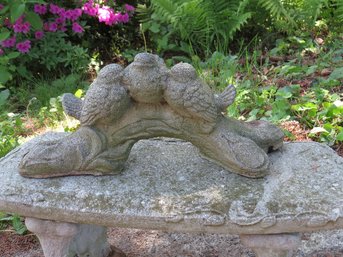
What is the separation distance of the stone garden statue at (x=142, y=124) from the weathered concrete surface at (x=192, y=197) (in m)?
0.06

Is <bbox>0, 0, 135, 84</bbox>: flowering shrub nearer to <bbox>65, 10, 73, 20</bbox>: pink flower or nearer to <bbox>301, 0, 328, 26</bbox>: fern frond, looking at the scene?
<bbox>65, 10, 73, 20</bbox>: pink flower

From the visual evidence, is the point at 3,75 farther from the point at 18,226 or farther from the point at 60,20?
the point at 18,226

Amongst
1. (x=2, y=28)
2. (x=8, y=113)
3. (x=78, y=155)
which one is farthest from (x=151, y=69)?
(x=2, y=28)

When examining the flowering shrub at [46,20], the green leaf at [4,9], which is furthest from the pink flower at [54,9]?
the green leaf at [4,9]

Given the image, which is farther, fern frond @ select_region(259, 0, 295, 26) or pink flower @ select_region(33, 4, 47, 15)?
pink flower @ select_region(33, 4, 47, 15)

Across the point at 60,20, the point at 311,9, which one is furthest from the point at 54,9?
the point at 311,9

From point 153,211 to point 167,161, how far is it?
0.35m

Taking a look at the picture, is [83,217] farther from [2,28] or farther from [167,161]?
[2,28]

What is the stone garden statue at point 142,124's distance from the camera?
197cm

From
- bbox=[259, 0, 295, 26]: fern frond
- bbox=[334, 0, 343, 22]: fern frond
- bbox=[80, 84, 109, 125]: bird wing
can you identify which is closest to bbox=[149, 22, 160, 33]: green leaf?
bbox=[259, 0, 295, 26]: fern frond

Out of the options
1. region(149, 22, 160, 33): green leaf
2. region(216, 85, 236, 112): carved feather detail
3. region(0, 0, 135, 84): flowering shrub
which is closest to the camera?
region(216, 85, 236, 112): carved feather detail

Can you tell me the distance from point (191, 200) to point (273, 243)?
1.11 ft

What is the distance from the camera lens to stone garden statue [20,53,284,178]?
197cm

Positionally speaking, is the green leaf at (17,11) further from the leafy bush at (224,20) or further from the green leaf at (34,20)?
the leafy bush at (224,20)
